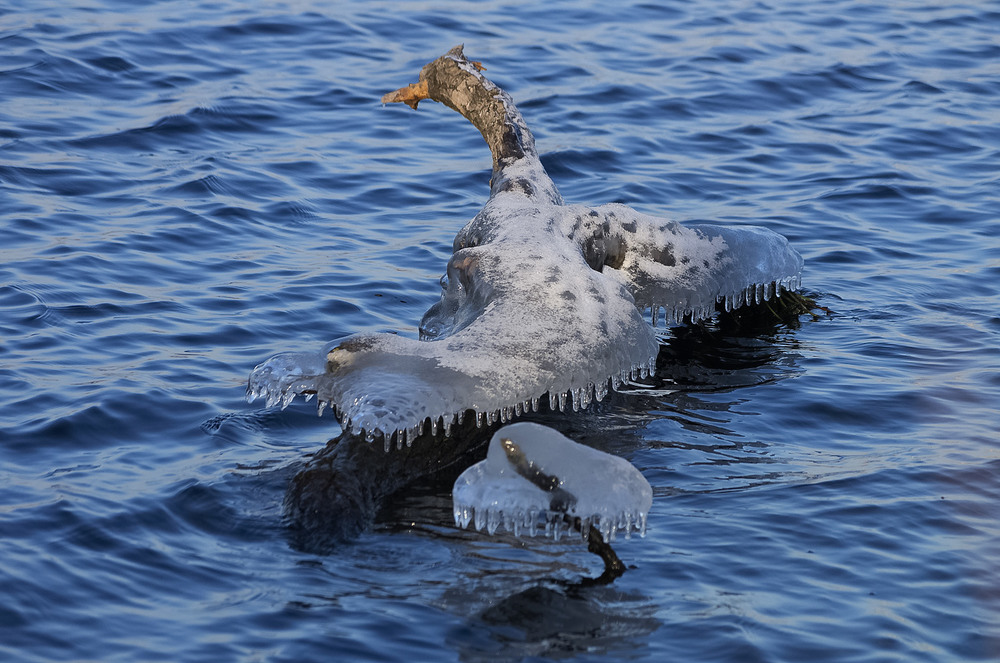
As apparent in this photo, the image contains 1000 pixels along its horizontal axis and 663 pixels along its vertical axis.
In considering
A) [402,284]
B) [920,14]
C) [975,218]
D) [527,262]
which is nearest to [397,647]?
[527,262]

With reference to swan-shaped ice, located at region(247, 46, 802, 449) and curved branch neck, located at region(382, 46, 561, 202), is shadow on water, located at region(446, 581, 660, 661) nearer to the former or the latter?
swan-shaped ice, located at region(247, 46, 802, 449)

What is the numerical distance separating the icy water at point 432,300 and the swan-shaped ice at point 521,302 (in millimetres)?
448

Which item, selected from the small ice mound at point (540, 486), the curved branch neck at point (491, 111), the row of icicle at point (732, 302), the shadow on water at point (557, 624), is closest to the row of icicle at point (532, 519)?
the small ice mound at point (540, 486)

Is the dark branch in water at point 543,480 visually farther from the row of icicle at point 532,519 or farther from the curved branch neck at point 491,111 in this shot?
the curved branch neck at point 491,111

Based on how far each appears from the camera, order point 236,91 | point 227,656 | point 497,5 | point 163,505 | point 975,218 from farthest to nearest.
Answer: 1. point 497,5
2. point 236,91
3. point 975,218
4. point 163,505
5. point 227,656

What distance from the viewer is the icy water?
165 inches

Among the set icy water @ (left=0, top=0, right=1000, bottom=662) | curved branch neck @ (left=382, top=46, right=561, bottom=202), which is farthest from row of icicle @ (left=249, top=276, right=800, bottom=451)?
curved branch neck @ (left=382, top=46, right=561, bottom=202)

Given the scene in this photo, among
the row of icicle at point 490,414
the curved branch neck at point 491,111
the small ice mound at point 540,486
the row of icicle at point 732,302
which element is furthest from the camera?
the curved branch neck at point 491,111

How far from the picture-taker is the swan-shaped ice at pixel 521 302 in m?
4.75

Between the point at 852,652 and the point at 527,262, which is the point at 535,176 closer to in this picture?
the point at 527,262

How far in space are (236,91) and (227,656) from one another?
785 centimetres

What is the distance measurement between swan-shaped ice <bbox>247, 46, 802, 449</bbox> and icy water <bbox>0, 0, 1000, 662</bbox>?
448 mm

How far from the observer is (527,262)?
18.2 ft

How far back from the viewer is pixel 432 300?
24.3 ft
